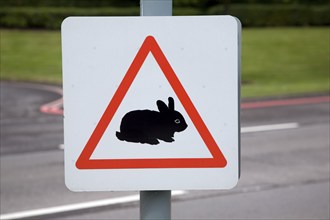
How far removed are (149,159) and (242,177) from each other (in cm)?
741

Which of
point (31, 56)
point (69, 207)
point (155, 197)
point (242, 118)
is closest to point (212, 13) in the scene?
point (31, 56)

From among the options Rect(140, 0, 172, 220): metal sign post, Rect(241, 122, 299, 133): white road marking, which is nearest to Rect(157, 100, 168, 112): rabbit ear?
Rect(140, 0, 172, 220): metal sign post

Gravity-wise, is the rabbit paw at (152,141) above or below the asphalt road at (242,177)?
above

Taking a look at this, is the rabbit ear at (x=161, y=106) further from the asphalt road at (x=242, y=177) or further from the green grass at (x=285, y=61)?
the green grass at (x=285, y=61)

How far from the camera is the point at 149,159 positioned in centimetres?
286

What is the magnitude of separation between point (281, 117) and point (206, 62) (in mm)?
13824

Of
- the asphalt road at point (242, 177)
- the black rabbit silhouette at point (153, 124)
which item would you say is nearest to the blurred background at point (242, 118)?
the asphalt road at point (242, 177)

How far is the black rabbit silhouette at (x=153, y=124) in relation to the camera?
9.34ft

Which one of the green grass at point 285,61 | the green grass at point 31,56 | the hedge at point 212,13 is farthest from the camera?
the hedge at point 212,13

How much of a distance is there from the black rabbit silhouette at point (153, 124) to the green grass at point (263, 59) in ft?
56.9

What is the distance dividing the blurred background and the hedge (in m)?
0.07

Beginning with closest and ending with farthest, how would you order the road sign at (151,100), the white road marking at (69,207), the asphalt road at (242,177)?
the road sign at (151,100) → the white road marking at (69,207) → the asphalt road at (242,177)

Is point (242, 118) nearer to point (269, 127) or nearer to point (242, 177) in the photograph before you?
point (269, 127)

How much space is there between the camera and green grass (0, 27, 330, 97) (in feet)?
79.5
